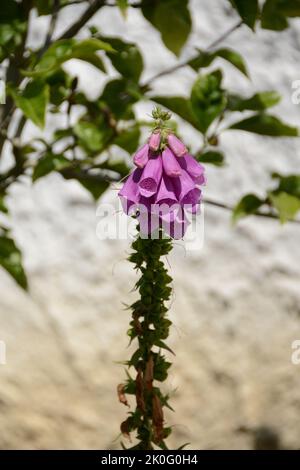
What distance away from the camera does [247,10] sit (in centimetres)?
83

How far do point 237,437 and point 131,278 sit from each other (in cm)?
37

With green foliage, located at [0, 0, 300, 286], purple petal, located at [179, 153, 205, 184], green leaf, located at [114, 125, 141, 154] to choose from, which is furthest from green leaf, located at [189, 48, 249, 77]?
purple petal, located at [179, 153, 205, 184]

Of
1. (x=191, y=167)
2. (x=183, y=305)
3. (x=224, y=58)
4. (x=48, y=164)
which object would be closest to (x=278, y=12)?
(x=224, y=58)

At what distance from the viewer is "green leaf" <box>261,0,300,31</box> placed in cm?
95

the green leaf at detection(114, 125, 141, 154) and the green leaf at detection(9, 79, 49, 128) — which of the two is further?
the green leaf at detection(114, 125, 141, 154)

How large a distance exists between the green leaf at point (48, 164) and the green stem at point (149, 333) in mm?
322

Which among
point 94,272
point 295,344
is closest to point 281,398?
point 295,344

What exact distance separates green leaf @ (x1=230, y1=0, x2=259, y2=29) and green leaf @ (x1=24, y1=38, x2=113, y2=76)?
131 mm

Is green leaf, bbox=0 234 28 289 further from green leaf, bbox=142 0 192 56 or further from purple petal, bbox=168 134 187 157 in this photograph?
purple petal, bbox=168 134 187 157

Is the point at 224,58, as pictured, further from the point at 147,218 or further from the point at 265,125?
the point at 147,218

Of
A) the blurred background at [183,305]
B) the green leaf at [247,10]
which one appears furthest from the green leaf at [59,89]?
the blurred background at [183,305]
